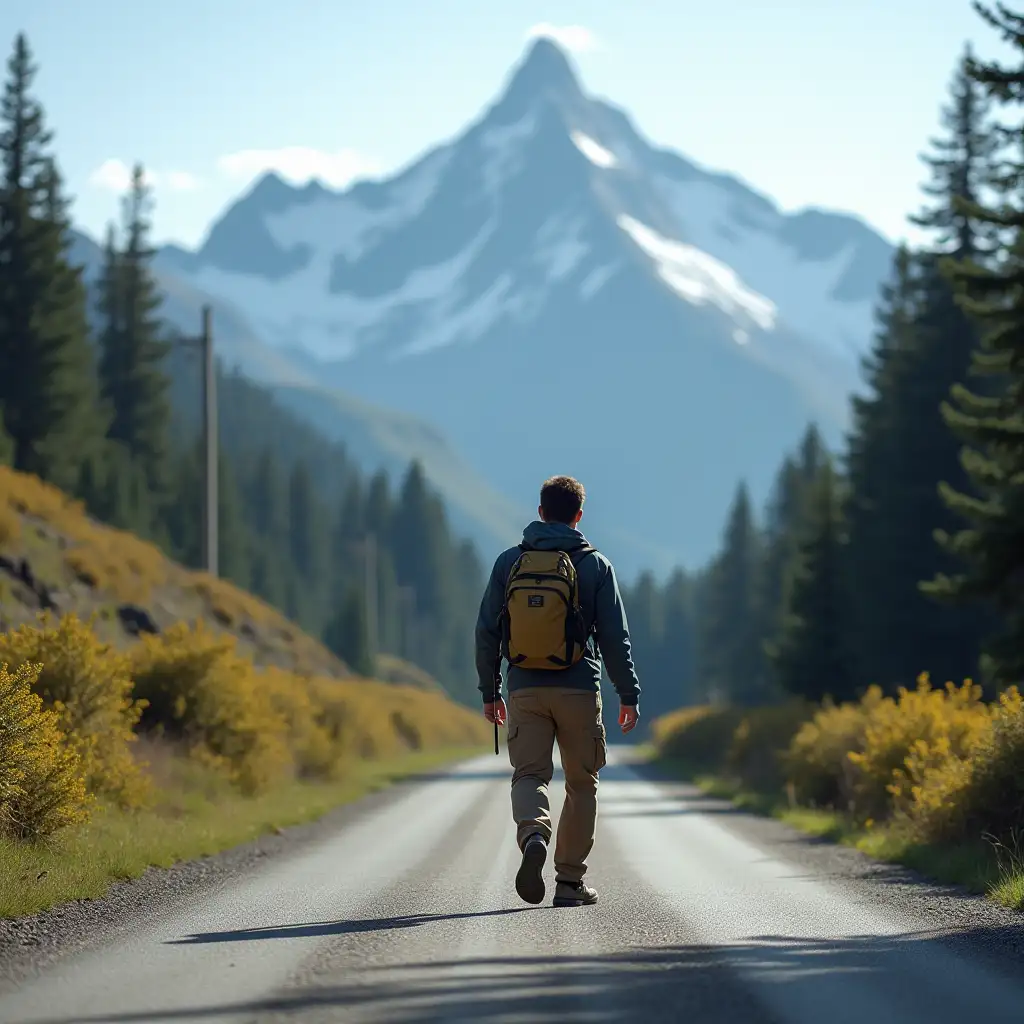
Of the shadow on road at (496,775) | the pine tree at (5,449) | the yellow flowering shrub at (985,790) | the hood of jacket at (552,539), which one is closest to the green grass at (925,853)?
the yellow flowering shrub at (985,790)

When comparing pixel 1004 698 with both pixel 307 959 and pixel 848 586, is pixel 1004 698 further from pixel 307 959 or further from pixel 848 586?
pixel 848 586

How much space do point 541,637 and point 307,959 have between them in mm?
2743

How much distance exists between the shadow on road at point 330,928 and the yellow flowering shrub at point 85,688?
6259 mm

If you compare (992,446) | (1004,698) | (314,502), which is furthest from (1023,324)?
(314,502)

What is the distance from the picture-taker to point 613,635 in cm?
1059

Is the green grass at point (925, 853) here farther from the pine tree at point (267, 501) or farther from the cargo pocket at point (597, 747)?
the pine tree at point (267, 501)

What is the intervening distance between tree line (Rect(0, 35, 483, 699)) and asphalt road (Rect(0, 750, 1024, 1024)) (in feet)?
143

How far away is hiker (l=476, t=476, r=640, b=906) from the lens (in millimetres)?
10398

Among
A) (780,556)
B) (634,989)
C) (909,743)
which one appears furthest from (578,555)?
(780,556)

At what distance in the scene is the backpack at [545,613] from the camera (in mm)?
10375

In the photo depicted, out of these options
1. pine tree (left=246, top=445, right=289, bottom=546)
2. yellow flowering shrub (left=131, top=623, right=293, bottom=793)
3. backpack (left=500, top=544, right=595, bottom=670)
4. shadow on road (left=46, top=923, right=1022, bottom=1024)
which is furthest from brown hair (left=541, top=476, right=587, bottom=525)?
pine tree (left=246, top=445, right=289, bottom=546)

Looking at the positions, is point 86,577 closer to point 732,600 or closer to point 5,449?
point 5,449

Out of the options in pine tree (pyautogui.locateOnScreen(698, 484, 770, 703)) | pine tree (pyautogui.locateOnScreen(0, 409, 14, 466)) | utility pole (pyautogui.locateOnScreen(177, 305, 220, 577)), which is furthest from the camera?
pine tree (pyautogui.locateOnScreen(698, 484, 770, 703))

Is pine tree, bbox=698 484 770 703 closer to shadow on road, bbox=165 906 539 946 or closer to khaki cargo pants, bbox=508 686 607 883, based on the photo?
khaki cargo pants, bbox=508 686 607 883
